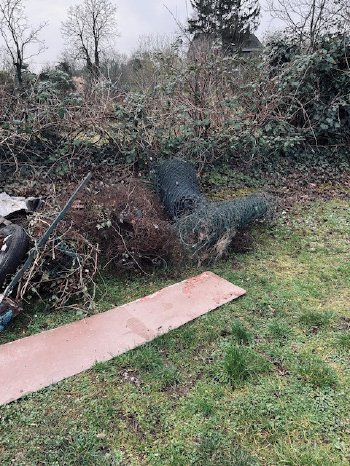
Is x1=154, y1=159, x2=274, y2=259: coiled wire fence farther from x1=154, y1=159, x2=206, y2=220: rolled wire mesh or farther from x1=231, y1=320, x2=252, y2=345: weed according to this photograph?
x1=231, y1=320, x2=252, y2=345: weed

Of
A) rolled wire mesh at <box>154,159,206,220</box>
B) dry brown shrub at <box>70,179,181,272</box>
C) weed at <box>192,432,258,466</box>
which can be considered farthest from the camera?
rolled wire mesh at <box>154,159,206,220</box>

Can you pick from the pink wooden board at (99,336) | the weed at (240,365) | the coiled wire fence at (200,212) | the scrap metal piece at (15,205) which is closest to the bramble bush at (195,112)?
the coiled wire fence at (200,212)

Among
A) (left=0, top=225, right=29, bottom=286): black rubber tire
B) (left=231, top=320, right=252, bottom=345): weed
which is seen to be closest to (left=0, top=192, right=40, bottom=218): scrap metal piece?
(left=0, top=225, right=29, bottom=286): black rubber tire

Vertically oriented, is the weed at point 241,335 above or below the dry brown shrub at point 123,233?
below

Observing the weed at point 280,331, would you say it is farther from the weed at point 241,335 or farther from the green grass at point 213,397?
the weed at point 241,335

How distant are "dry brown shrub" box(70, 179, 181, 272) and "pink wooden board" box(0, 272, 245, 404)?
1.55ft

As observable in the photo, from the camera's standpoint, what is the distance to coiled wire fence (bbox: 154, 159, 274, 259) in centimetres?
430

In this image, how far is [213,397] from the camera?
2.46 metres

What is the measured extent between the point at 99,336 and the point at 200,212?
1.96 meters

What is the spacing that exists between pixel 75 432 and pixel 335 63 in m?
8.02

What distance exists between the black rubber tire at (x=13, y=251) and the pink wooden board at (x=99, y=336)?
27.2 inches

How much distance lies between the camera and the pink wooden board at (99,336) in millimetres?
2652

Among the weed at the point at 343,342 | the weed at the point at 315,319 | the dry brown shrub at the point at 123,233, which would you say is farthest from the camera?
the dry brown shrub at the point at 123,233

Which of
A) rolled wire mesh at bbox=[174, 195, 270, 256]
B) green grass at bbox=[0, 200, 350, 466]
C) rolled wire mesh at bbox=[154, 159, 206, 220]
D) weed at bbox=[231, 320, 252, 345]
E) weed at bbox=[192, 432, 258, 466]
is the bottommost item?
weed at bbox=[192, 432, 258, 466]
